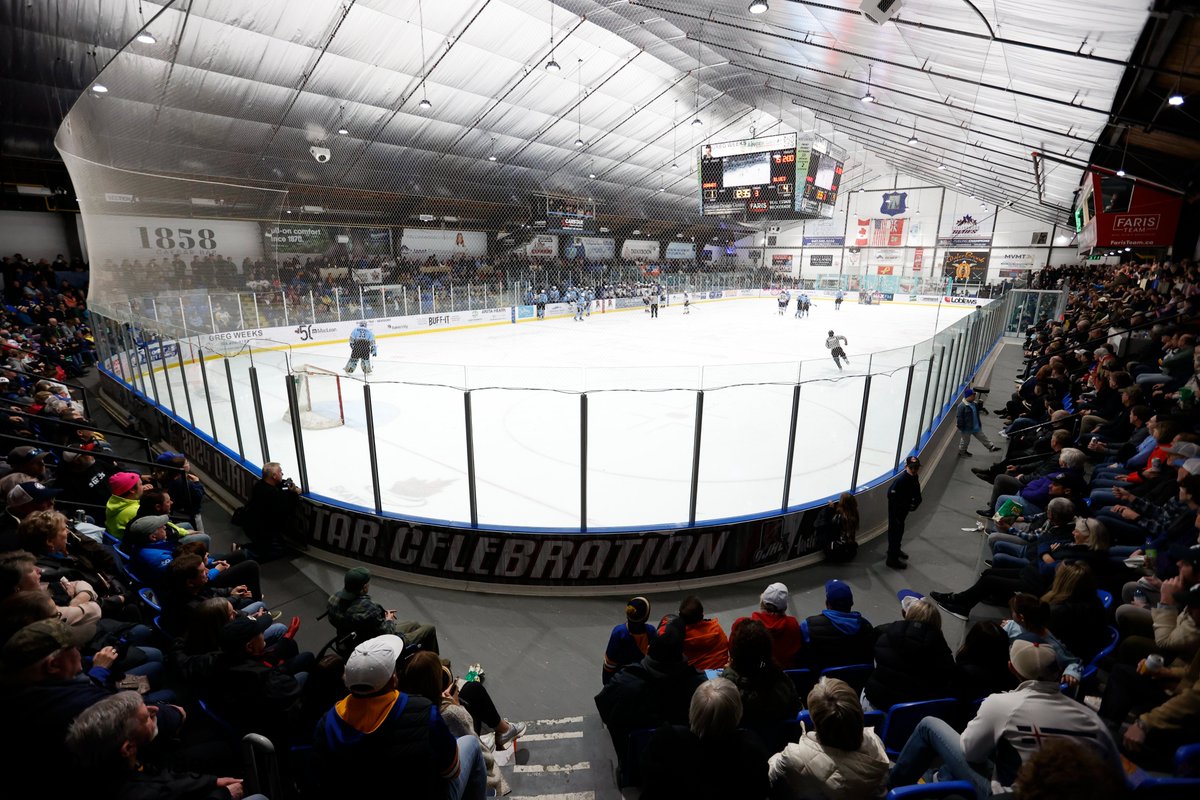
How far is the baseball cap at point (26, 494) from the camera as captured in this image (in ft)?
12.8

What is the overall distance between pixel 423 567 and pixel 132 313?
8.85 m

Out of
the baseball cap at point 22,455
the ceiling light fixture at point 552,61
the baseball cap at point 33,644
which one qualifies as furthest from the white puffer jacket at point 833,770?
the ceiling light fixture at point 552,61

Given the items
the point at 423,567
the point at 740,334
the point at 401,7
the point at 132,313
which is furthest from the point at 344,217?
the point at 423,567

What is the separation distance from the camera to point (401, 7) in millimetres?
16031

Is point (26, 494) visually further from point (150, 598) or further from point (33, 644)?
point (33, 644)

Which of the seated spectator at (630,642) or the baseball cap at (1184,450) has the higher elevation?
the baseball cap at (1184,450)

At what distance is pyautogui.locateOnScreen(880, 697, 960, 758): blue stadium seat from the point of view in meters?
2.72

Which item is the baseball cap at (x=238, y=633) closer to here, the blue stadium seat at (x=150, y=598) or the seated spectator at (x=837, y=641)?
the blue stadium seat at (x=150, y=598)

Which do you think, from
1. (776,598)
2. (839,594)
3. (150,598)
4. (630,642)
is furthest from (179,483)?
(839,594)

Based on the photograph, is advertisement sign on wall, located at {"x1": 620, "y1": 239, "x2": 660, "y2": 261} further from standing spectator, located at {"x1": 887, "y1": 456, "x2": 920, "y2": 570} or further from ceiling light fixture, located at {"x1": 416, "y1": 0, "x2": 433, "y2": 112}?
standing spectator, located at {"x1": 887, "y1": 456, "x2": 920, "y2": 570}

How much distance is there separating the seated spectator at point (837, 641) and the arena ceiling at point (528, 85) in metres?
7.21

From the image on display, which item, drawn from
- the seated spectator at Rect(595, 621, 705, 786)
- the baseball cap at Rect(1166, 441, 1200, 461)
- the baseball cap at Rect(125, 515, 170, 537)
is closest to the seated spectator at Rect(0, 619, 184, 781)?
the baseball cap at Rect(125, 515, 170, 537)

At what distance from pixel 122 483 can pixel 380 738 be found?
12.8ft

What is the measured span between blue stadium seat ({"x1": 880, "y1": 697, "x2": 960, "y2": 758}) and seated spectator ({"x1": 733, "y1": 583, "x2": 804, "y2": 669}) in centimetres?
60
